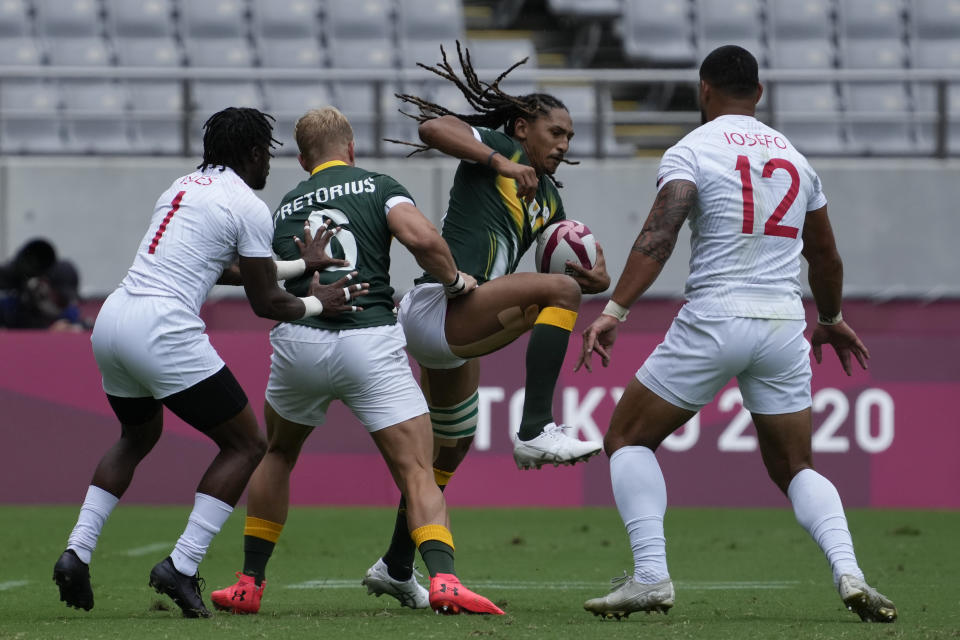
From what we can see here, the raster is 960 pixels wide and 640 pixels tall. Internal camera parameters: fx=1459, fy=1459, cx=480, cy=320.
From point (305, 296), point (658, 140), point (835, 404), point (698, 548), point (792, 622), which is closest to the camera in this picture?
point (792, 622)

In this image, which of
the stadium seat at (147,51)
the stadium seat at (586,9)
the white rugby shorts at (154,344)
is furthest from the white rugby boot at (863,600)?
the stadium seat at (586,9)

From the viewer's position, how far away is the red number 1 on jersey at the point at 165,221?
5.71 m

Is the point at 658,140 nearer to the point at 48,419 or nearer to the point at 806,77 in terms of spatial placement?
the point at 806,77

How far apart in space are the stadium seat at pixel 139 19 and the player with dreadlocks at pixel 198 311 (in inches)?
391

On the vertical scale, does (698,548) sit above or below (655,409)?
below

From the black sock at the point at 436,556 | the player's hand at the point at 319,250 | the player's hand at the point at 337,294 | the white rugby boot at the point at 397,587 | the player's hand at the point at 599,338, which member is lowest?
the white rugby boot at the point at 397,587

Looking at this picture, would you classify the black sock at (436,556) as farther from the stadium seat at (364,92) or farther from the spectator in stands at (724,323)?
the stadium seat at (364,92)

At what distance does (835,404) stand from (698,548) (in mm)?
2741

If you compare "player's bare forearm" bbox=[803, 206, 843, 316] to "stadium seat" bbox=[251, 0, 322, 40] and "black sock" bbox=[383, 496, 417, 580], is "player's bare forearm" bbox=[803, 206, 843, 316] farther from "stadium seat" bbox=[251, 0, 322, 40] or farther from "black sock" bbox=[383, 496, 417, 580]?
"stadium seat" bbox=[251, 0, 322, 40]

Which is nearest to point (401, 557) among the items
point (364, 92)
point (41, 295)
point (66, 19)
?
point (41, 295)

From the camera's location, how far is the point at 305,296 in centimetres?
586

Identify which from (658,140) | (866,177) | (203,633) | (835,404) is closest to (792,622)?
(203,633)

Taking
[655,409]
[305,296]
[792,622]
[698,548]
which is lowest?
[698,548]

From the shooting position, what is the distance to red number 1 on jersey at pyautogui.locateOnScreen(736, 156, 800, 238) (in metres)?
5.51
